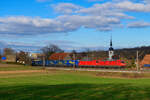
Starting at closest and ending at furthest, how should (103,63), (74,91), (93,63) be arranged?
(74,91) → (103,63) → (93,63)

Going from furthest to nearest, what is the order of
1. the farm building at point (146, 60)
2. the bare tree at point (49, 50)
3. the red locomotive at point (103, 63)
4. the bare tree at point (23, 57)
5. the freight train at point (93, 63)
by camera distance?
the bare tree at point (49, 50), the bare tree at point (23, 57), the farm building at point (146, 60), the freight train at point (93, 63), the red locomotive at point (103, 63)

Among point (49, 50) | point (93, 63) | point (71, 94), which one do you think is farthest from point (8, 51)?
point (71, 94)

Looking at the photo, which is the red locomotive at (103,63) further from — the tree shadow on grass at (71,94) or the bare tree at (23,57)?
the tree shadow on grass at (71,94)

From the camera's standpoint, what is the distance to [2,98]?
13.9 m

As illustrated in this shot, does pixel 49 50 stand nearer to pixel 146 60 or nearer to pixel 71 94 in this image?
pixel 146 60

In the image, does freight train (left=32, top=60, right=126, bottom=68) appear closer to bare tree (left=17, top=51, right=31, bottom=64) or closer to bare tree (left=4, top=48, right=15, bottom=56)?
bare tree (left=17, top=51, right=31, bottom=64)

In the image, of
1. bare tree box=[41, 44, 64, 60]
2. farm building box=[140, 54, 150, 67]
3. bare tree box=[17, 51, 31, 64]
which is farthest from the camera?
bare tree box=[41, 44, 64, 60]

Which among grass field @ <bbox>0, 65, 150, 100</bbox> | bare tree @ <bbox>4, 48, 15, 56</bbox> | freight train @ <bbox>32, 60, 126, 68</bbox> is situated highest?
bare tree @ <bbox>4, 48, 15, 56</bbox>

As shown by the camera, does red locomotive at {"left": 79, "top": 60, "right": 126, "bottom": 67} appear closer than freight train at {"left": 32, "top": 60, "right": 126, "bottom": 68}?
Yes

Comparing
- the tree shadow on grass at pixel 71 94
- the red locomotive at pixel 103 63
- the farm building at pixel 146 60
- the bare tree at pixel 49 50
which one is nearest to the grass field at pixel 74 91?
the tree shadow on grass at pixel 71 94

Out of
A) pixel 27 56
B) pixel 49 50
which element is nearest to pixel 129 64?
pixel 27 56

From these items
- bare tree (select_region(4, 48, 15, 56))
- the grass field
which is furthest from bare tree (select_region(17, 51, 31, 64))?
the grass field

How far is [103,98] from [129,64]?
209 feet

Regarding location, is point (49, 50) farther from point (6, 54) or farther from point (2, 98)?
point (2, 98)
